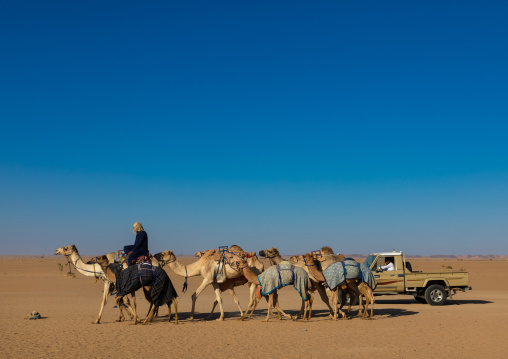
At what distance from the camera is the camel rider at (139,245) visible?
50.8 ft

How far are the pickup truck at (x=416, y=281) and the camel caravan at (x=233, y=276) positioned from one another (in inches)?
118

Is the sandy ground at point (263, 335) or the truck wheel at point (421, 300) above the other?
the truck wheel at point (421, 300)

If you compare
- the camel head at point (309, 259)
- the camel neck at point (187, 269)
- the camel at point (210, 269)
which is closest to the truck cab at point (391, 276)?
the camel head at point (309, 259)

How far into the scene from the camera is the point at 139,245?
15.5 meters

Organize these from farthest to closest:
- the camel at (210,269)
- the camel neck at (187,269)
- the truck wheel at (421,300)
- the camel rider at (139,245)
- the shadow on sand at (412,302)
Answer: the shadow on sand at (412,302)
the truck wheel at (421,300)
the camel neck at (187,269)
the camel at (210,269)
the camel rider at (139,245)

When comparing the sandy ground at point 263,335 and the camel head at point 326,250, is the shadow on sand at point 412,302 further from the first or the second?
the camel head at point 326,250

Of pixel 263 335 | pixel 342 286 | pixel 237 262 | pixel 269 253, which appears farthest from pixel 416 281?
pixel 263 335

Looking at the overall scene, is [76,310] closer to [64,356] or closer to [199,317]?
[199,317]

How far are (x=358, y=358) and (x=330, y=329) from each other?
→ 3595mm

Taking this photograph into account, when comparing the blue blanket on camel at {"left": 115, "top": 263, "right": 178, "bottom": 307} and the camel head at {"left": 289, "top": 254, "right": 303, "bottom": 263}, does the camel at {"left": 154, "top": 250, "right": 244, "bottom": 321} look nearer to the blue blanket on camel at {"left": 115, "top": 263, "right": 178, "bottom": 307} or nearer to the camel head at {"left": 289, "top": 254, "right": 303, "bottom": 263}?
the blue blanket on camel at {"left": 115, "top": 263, "right": 178, "bottom": 307}

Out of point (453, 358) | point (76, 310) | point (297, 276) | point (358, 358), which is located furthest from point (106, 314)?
point (453, 358)

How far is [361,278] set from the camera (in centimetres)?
1634

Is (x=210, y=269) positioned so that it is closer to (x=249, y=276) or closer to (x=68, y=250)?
(x=249, y=276)

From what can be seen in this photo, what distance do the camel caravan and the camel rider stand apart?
17 centimetres
